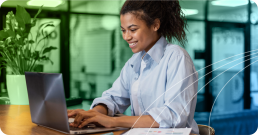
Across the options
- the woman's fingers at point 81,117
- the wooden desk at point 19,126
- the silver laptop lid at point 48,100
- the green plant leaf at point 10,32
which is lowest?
the wooden desk at point 19,126

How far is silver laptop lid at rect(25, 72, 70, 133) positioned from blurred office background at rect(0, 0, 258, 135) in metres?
3.56

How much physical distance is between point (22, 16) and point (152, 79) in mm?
2106

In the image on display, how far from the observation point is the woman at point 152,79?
1.06 metres

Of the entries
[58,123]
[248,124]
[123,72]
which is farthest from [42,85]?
[248,124]

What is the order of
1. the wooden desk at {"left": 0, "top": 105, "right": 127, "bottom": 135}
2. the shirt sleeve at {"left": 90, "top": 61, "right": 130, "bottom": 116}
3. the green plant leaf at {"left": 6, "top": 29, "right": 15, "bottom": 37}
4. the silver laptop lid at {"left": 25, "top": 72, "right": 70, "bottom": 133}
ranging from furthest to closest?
the green plant leaf at {"left": 6, "top": 29, "right": 15, "bottom": 37} < the shirt sleeve at {"left": 90, "top": 61, "right": 130, "bottom": 116} < the wooden desk at {"left": 0, "top": 105, "right": 127, "bottom": 135} < the silver laptop lid at {"left": 25, "top": 72, "right": 70, "bottom": 133}

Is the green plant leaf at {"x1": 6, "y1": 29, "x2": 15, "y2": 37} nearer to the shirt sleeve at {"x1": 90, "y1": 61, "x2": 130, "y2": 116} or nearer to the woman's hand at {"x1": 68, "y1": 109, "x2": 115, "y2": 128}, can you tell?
the shirt sleeve at {"x1": 90, "y1": 61, "x2": 130, "y2": 116}

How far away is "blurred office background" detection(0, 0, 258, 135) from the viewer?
15.3ft

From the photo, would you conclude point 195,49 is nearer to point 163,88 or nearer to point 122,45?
point 122,45

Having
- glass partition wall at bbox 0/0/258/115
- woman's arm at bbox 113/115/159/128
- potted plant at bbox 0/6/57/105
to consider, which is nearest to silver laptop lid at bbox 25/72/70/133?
woman's arm at bbox 113/115/159/128

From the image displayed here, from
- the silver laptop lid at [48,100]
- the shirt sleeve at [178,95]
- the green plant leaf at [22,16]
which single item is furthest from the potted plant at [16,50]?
the shirt sleeve at [178,95]

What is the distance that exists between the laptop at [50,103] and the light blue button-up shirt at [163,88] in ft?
0.89

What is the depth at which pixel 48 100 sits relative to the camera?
0.98 meters

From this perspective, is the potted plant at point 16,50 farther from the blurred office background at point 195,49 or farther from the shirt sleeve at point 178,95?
the shirt sleeve at point 178,95

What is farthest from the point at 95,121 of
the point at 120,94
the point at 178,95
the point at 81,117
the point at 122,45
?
the point at 122,45
